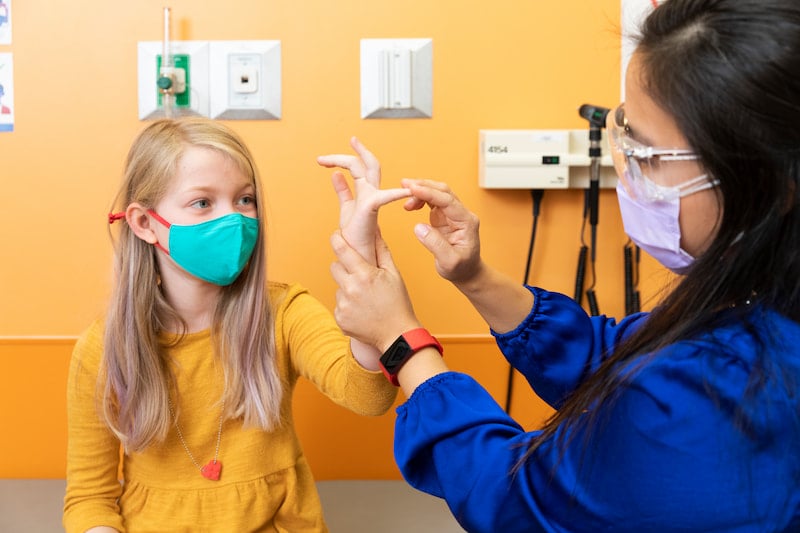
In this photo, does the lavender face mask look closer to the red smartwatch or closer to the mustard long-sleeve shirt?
the red smartwatch

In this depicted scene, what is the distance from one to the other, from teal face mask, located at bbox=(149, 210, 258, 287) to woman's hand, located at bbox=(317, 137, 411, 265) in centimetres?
23

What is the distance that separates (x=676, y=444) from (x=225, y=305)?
877 mm

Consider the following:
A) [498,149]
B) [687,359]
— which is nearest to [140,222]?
[498,149]

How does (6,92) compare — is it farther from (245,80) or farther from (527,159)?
(527,159)

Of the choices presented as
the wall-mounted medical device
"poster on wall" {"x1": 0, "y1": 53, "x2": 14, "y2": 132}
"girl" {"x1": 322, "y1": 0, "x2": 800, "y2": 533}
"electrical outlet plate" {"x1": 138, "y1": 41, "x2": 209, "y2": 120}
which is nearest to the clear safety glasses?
"girl" {"x1": 322, "y1": 0, "x2": 800, "y2": 533}

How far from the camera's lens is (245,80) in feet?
5.68

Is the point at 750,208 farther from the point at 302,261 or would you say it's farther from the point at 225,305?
the point at 302,261

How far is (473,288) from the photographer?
45.1 inches

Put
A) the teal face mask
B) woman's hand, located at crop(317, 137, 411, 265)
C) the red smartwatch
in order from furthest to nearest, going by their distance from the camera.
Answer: the teal face mask → woman's hand, located at crop(317, 137, 411, 265) → the red smartwatch

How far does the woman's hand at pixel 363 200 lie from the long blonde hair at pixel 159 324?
0.27 m

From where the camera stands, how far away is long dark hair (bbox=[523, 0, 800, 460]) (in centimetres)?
72

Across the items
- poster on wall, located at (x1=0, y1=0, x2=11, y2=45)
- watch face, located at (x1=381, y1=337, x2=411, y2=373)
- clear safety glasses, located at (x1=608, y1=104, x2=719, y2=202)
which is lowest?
watch face, located at (x1=381, y1=337, x2=411, y2=373)

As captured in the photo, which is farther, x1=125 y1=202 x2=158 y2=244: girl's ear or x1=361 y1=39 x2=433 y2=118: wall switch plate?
x1=361 y1=39 x2=433 y2=118: wall switch plate

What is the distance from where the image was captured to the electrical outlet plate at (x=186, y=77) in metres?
1.74
